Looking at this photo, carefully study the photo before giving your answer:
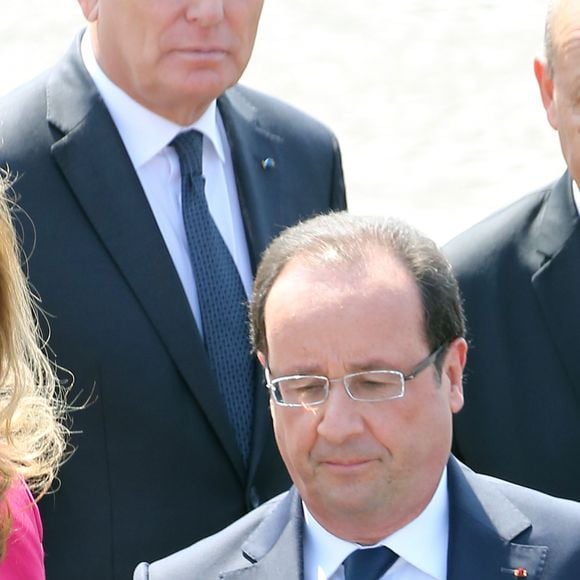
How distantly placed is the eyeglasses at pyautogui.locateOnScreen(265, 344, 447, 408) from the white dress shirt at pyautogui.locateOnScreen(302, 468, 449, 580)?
0.67ft

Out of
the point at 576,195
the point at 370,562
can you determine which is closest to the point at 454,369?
the point at 370,562

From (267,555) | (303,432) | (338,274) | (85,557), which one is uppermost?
(338,274)

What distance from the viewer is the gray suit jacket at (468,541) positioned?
2.80 m

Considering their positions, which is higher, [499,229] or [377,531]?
[499,229]

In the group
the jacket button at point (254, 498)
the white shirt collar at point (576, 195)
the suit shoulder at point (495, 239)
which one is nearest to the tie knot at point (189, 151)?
the suit shoulder at point (495, 239)

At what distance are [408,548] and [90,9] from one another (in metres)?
1.68

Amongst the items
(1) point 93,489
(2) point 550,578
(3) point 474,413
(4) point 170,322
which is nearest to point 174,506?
(1) point 93,489

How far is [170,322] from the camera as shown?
12.2ft

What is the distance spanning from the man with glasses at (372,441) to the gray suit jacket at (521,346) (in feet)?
2.49

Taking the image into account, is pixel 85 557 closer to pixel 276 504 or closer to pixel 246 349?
pixel 246 349

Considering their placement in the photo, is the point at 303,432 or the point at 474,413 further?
the point at 474,413

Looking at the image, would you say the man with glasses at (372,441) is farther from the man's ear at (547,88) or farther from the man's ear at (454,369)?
the man's ear at (547,88)

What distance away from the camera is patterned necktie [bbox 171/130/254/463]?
3.80 metres

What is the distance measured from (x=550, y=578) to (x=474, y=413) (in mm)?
930
